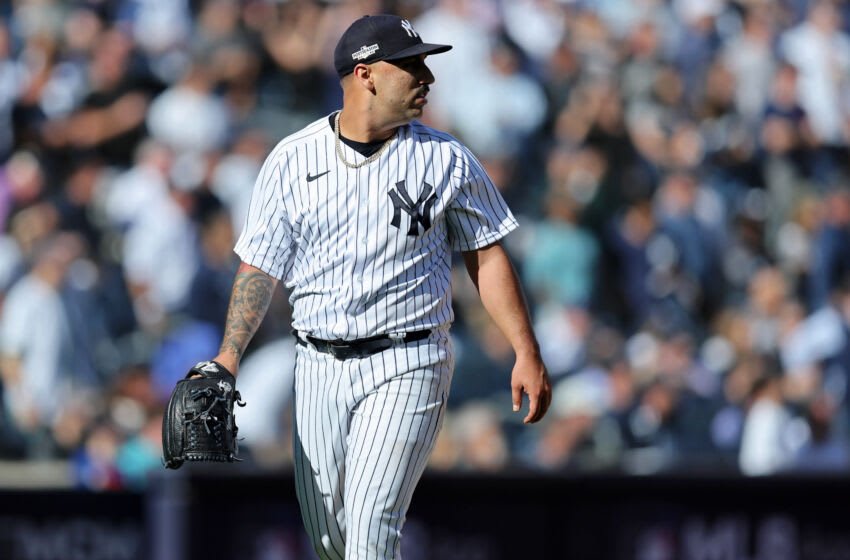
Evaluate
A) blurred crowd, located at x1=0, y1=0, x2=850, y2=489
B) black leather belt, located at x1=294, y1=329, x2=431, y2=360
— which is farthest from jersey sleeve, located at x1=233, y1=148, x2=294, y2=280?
blurred crowd, located at x1=0, y1=0, x2=850, y2=489

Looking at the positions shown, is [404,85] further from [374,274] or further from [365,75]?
[374,274]

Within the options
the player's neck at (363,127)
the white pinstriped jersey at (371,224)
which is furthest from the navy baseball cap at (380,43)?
the white pinstriped jersey at (371,224)

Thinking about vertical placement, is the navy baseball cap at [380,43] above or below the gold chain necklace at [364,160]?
above

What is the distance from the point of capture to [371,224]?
3988 mm

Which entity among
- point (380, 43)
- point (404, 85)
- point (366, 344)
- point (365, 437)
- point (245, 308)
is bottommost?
point (365, 437)

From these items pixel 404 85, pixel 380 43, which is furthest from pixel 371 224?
pixel 380 43

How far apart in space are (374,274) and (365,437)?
0.48 meters

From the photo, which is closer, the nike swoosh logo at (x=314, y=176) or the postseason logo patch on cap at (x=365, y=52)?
the postseason logo patch on cap at (x=365, y=52)

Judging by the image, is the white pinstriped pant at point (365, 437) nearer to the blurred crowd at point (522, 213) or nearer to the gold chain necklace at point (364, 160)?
the gold chain necklace at point (364, 160)

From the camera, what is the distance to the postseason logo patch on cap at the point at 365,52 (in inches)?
154

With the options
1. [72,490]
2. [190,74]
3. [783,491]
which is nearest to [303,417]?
[72,490]

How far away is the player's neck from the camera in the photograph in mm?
3984

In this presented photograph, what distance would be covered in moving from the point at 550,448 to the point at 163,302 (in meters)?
2.59

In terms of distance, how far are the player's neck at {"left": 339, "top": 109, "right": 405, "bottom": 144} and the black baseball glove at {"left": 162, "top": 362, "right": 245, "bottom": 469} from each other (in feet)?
2.56
